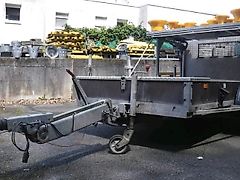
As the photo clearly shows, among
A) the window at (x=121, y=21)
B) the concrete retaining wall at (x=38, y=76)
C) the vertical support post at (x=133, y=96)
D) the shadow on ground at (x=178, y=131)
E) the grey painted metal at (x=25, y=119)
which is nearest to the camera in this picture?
the grey painted metal at (x=25, y=119)

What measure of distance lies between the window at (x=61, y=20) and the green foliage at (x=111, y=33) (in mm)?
997

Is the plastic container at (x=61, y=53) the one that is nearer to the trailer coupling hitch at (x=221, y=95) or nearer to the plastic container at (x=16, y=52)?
the plastic container at (x=16, y=52)

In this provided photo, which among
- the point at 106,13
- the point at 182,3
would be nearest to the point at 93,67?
the point at 106,13

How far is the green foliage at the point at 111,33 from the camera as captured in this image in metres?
19.1

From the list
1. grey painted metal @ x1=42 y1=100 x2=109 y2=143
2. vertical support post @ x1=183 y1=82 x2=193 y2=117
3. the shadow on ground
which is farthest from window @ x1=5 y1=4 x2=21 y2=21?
vertical support post @ x1=183 y1=82 x2=193 y2=117

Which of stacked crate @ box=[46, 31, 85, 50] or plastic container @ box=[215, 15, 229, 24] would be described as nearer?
plastic container @ box=[215, 15, 229, 24]

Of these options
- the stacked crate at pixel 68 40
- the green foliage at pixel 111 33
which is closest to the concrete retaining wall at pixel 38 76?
the stacked crate at pixel 68 40

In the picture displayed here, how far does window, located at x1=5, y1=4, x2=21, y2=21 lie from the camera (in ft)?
64.1

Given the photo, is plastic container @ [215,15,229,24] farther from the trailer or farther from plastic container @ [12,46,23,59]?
plastic container @ [12,46,23,59]

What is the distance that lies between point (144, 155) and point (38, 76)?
7.42 meters

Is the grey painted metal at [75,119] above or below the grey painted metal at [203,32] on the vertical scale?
below

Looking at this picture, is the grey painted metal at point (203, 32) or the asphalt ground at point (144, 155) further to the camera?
the grey painted metal at point (203, 32)

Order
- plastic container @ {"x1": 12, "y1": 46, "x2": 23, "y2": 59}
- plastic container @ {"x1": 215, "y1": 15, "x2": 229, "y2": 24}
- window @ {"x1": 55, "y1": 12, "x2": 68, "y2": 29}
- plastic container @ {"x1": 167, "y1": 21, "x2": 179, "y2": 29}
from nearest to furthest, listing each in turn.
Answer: plastic container @ {"x1": 215, "y1": 15, "x2": 229, "y2": 24} < plastic container @ {"x1": 167, "y1": 21, "x2": 179, "y2": 29} < plastic container @ {"x1": 12, "y1": 46, "x2": 23, "y2": 59} < window @ {"x1": 55, "y1": 12, "x2": 68, "y2": 29}

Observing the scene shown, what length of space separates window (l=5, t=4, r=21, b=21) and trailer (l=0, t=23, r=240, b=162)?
13811 millimetres
